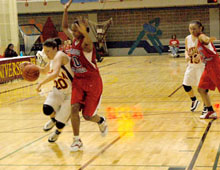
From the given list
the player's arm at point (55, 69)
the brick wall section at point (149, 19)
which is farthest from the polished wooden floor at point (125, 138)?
the brick wall section at point (149, 19)

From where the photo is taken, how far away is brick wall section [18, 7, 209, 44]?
→ 28.4 m

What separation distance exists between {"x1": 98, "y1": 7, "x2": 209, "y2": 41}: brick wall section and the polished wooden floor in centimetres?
1741

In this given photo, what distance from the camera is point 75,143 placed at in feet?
20.5

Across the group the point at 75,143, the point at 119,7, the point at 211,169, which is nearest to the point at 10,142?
the point at 75,143

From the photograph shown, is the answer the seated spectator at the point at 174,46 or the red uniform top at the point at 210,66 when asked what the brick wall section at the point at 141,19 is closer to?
the seated spectator at the point at 174,46

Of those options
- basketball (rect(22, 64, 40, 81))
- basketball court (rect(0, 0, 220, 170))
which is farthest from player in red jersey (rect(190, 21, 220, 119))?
basketball (rect(22, 64, 40, 81))

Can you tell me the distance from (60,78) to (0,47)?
14221 mm

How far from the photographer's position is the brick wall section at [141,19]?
2844 centimetres

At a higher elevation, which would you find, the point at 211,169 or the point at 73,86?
the point at 73,86

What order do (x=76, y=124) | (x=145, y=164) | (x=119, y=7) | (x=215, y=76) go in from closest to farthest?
1. (x=145, y=164)
2. (x=76, y=124)
3. (x=215, y=76)
4. (x=119, y=7)

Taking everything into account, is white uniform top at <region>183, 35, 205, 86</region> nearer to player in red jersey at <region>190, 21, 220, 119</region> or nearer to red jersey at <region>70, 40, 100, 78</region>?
player in red jersey at <region>190, 21, 220, 119</region>

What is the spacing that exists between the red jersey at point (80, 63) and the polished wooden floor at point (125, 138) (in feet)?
3.41

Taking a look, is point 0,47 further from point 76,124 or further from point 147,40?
point 76,124

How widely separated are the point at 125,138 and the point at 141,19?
22802 millimetres
